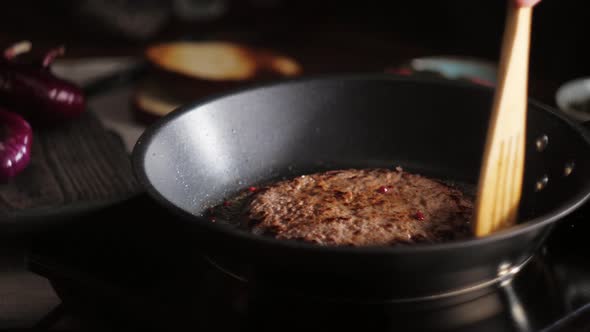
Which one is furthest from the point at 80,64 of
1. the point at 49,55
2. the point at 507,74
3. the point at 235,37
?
the point at 507,74

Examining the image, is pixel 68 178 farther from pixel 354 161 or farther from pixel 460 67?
pixel 460 67

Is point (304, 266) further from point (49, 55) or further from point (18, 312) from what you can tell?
point (49, 55)

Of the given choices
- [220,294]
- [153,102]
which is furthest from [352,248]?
[153,102]

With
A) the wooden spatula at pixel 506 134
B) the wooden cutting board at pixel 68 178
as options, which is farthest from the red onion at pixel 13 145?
the wooden spatula at pixel 506 134

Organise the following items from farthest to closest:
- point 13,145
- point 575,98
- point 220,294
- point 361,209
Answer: point 575,98 → point 13,145 → point 361,209 → point 220,294

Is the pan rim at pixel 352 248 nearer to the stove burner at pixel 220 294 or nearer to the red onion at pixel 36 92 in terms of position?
the stove burner at pixel 220 294

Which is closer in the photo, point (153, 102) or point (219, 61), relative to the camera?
point (153, 102)
